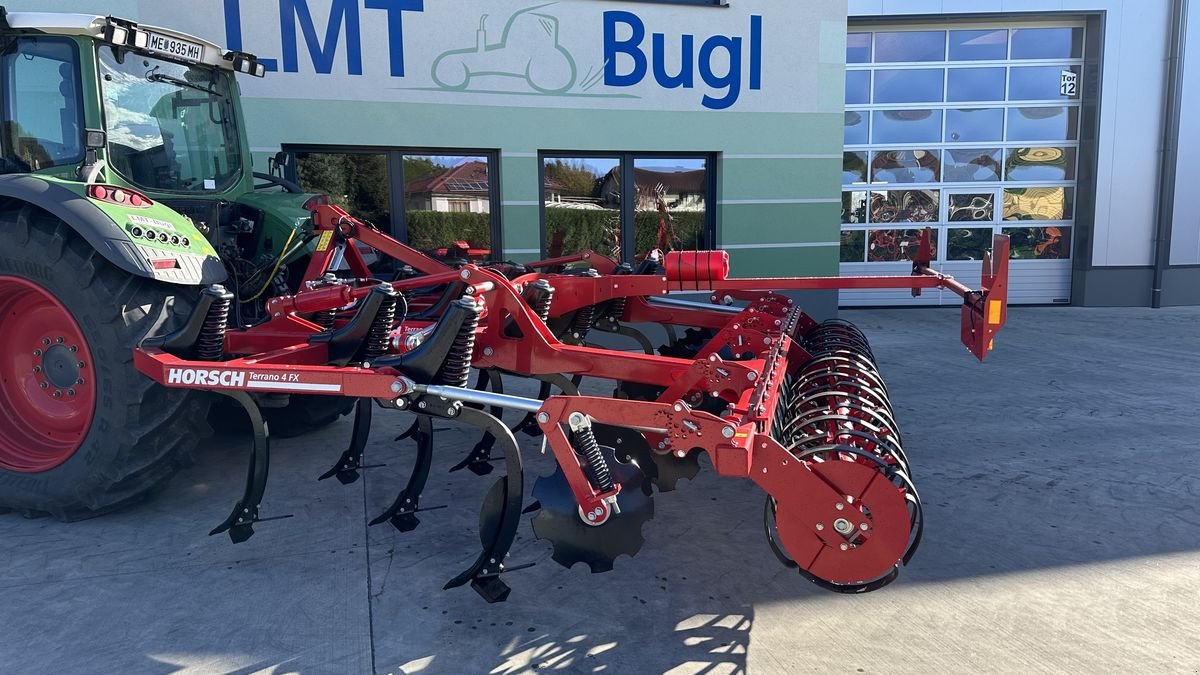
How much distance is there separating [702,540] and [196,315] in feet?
7.06

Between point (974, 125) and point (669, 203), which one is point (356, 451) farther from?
point (974, 125)

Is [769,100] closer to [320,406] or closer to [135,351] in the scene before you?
[320,406]

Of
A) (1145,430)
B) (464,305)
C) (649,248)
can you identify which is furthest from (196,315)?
(649,248)

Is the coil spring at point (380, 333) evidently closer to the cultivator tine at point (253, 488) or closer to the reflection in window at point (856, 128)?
the cultivator tine at point (253, 488)

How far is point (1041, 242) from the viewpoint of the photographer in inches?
424

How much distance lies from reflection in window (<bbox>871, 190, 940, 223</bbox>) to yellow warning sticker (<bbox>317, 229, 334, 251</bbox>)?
8.41 metres

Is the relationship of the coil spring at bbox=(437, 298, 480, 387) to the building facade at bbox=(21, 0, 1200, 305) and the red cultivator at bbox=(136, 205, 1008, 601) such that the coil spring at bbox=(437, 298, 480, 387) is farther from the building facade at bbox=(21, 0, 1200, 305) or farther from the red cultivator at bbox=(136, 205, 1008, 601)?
the building facade at bbox=(21, 0, 1200, 305)

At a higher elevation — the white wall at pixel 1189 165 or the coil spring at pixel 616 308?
the white wall at pixel 1189 165

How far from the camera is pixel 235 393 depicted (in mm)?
→ 2793

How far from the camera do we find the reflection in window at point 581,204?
775 cm

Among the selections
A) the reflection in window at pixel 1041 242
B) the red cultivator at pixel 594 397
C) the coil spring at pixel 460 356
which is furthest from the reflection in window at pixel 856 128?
the coil spring at pixel 460 356

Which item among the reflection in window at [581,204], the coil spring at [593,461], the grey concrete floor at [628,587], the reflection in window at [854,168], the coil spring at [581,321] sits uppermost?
the reflection in window at [854,168]

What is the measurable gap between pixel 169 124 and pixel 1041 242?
10775 millimetres

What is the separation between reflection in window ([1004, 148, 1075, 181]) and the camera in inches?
417
